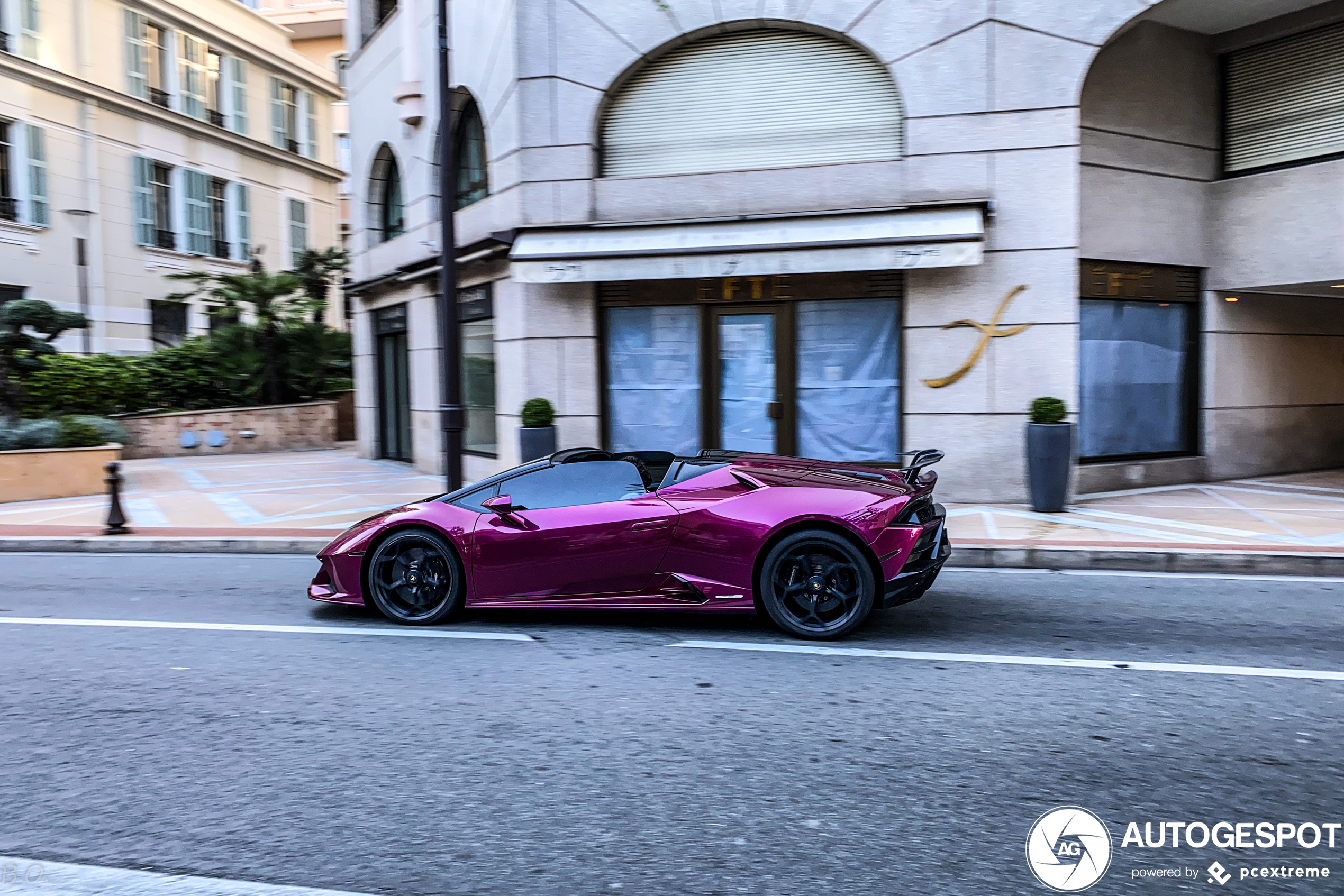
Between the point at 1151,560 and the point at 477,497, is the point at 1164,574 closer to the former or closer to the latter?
the point at 1151,560

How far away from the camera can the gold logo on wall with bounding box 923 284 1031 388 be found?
37.5ft

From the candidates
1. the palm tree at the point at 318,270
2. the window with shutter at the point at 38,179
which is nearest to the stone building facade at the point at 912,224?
the palm tree at the point at 318,270

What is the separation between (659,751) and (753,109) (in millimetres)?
10124

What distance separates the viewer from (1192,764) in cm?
379

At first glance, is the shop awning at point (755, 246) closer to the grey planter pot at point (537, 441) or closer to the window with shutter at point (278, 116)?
the grey planter pot at point (537, 441)

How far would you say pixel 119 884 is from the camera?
3043mm

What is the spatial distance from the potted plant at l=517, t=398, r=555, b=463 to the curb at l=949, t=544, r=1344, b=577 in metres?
5.49

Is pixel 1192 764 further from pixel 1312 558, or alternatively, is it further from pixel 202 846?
pixel 1312 558

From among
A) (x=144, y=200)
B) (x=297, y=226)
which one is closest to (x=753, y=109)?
(x=144, y=200)

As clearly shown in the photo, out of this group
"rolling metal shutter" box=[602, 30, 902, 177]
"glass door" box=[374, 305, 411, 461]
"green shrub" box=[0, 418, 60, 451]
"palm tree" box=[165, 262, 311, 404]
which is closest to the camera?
"rolling metal shutter" box=[602, 30, 902, 177]

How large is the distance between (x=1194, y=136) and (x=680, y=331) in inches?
294

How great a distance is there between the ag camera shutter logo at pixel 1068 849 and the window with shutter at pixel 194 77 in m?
34.1

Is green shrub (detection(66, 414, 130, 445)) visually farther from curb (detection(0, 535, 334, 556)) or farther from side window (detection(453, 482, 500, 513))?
side window (detection(453, 482, 500, 513))

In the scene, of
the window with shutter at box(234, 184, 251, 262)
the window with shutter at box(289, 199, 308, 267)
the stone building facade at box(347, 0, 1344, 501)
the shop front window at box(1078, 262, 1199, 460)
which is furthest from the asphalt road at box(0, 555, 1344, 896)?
the window with shutter at box(289, 199, 308, 267)
